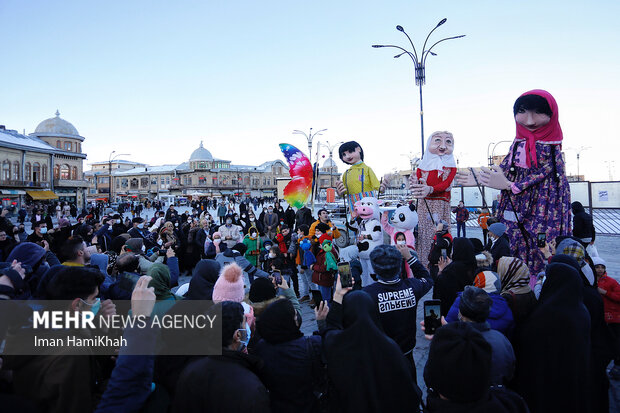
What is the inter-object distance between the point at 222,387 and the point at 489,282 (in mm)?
2203

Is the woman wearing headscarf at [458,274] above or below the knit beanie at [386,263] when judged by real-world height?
below

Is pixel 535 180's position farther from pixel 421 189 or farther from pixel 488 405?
pixel 488 405

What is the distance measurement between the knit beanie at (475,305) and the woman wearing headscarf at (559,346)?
1.64ft

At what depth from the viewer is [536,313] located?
8.08ft

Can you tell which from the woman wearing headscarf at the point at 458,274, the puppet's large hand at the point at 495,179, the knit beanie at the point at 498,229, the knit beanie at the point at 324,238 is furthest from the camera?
the knit beanie at the point at 324,238

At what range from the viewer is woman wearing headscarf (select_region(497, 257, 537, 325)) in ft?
8.57

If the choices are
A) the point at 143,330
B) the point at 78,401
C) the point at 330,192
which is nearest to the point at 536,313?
the point at 143,330

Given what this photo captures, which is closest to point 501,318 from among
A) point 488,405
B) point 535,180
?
point 488,405

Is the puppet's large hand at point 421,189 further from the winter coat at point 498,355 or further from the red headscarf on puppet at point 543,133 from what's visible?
the winter coat at point 498,355

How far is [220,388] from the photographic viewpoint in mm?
1809

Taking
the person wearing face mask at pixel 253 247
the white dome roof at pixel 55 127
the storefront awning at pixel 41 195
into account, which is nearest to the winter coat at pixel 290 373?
the person wearing face mask at pixel 253 247

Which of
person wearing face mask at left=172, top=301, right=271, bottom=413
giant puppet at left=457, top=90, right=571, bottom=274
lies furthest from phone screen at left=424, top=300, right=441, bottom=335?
giant puppet at left=457, top=90, right=571, bottom=274

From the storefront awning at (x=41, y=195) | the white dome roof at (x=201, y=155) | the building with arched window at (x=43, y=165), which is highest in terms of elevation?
the white dome roof at (x=201, y=155)

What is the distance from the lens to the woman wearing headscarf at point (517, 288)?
261 cm
